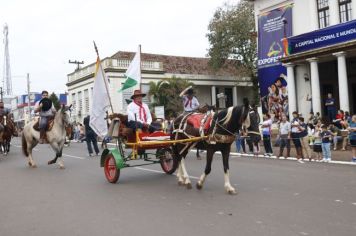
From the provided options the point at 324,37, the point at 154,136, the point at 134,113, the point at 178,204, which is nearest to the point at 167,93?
the point at 324,37

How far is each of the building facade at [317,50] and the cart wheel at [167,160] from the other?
1229 centimetres

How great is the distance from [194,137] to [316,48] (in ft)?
47.2

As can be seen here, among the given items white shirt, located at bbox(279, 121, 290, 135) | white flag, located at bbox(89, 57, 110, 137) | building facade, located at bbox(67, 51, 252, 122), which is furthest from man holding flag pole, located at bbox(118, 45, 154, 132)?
building facade, located at bbox(67, 51, 252, 122)

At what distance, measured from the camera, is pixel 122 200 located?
25.7 feet

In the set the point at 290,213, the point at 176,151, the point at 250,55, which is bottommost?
the point at 290,213

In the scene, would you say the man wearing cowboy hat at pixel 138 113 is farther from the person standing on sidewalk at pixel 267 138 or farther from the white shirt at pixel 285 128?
the person standing on sidewalk at pixel 267 138

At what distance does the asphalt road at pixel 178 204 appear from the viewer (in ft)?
19.0

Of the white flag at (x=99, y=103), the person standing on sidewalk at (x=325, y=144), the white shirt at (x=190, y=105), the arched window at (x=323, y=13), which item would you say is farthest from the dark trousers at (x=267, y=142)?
the arched window at (x=323, y=13)

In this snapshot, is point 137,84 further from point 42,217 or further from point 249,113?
point 42,217

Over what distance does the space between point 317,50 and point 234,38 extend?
17.9m

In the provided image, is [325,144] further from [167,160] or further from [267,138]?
[167,160]

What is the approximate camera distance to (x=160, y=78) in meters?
40.4

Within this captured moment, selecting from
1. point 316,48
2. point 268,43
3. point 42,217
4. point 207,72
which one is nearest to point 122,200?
point 42,217

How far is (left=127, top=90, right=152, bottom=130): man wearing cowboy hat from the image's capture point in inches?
383
